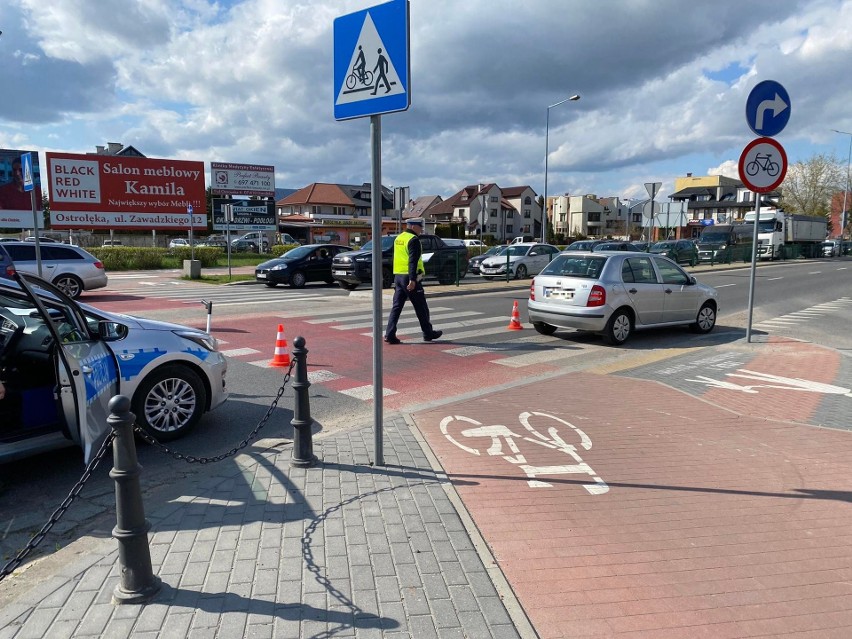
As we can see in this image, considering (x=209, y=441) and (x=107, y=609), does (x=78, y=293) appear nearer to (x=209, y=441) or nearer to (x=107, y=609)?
(x=209, y=441)

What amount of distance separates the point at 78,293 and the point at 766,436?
1847 centimetres

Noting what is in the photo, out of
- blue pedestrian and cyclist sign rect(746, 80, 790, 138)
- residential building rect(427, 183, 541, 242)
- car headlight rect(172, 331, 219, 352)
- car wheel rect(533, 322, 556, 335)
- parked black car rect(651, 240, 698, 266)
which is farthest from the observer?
residential building rect(427, 183, 541, 242)

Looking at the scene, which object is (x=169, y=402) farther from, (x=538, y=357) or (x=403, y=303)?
(x=538, y=357)

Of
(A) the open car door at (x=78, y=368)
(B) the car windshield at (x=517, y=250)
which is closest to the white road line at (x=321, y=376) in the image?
(A) the open car door at (x=78, y=368)

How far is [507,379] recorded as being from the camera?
25.6ft

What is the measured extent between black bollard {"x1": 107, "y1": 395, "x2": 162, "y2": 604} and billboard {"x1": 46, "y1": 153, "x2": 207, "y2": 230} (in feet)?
125

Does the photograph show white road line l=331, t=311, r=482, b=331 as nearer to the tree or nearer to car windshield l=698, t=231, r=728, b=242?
car windshield l=698, t=231, r=728, b=242

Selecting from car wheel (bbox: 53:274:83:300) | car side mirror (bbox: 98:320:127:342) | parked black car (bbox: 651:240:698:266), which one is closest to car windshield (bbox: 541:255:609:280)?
car side mirror (bbox: 98:320:127:342)

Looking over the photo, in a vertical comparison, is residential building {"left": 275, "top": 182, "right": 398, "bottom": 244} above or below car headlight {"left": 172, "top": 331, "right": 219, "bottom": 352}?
above

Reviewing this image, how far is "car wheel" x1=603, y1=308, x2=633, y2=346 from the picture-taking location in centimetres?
1008

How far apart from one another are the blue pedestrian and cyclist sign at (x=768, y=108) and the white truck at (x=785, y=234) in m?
37.9

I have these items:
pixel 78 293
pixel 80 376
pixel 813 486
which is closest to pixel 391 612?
pixel 80 376

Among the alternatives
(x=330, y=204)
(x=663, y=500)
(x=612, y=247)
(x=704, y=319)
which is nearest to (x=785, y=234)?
(x=612, y=247)

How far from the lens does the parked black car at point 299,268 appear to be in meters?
22.0
